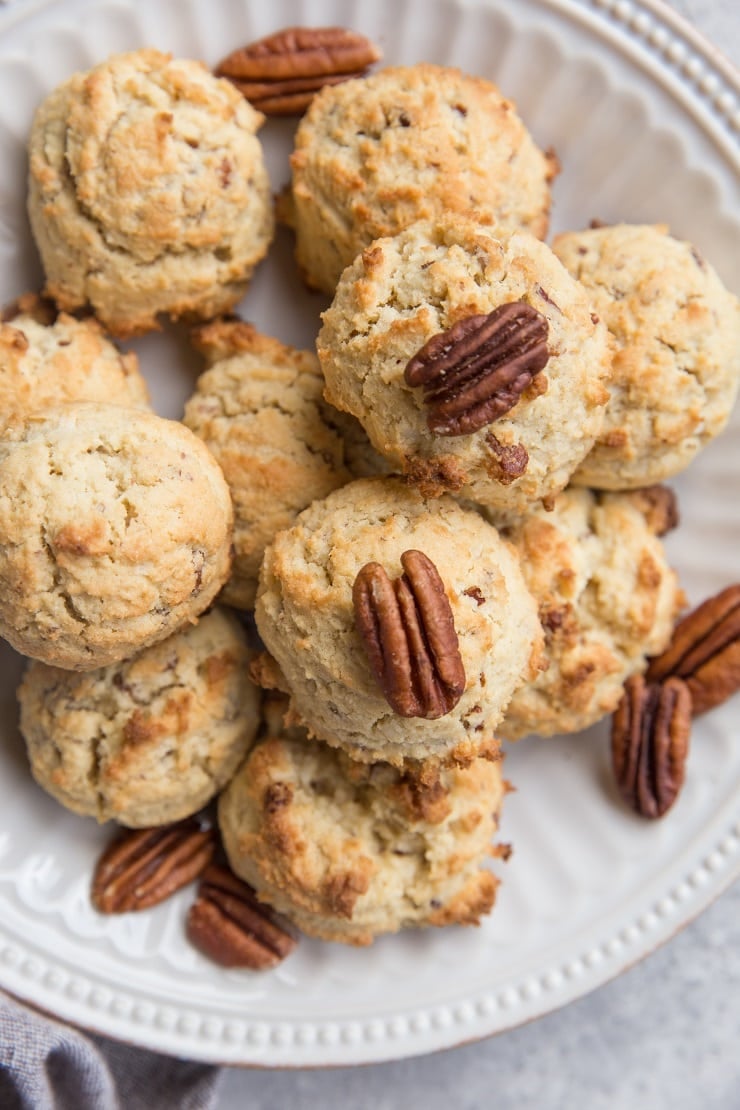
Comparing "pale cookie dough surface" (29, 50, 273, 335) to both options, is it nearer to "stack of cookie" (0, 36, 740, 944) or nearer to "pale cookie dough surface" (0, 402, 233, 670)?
"stack of cookie" (0, 36, 740, 944)

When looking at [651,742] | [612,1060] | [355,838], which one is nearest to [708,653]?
[651,742]

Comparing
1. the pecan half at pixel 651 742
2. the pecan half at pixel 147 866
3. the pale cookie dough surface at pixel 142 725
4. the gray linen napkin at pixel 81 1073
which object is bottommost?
the gray linen napkin at pixel 81 1073

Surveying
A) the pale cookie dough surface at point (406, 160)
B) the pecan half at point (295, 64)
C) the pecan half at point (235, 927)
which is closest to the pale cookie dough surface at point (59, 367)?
the pale cookie dough surface at point (406, 160)

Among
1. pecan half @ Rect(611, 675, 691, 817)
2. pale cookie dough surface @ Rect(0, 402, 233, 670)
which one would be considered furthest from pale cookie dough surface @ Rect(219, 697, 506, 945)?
pale cookie dough surface @ Rect(0, 402, 233, 670)

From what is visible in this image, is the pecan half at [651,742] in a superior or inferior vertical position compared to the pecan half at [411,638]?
inferior

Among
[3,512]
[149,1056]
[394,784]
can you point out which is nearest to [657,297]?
[394,784]

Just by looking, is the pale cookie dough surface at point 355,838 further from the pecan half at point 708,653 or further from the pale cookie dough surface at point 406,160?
the pale cookie dough surface at point 406,160

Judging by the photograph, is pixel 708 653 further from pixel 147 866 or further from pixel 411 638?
pixel 147 866

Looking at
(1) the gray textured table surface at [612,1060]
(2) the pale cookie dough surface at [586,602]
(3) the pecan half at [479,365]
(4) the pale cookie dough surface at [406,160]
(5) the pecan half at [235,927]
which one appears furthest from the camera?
(1) the gray textured table surface at [612,1060]
